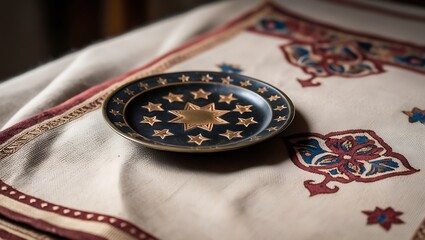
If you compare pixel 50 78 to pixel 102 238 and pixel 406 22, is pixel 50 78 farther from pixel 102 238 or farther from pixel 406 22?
pixel 406 22

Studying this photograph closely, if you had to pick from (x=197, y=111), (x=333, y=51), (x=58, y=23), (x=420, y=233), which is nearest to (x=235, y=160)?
(x=197, y=111)

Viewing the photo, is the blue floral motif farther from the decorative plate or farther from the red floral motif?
the red floral motif

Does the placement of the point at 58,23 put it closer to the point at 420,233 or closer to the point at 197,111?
the point at 197,111

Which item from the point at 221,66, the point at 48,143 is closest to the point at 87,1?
the point at 221,66

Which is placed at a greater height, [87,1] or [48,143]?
[48,143]

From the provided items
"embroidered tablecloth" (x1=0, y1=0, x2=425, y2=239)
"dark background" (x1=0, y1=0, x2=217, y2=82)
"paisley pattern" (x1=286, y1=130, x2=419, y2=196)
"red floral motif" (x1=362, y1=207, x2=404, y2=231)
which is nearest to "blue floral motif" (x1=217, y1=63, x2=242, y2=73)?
"embroidered tablecloth" (x1=0, y1=0, x2=425, y2=239)

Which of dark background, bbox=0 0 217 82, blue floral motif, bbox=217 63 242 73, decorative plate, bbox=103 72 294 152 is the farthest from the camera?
dark background, bbox=0 0 217 82
